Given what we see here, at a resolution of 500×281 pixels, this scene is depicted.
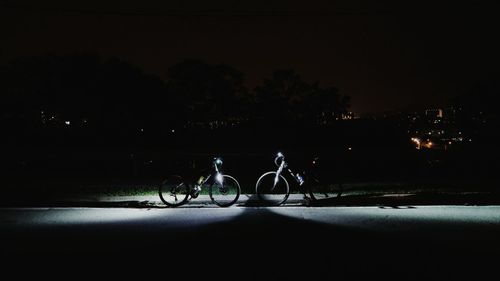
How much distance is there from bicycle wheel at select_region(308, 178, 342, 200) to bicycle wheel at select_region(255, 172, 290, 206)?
72cm

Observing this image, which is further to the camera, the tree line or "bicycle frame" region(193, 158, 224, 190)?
the tree line

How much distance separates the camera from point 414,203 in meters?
12.9

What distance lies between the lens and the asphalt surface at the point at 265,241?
688 centimetres

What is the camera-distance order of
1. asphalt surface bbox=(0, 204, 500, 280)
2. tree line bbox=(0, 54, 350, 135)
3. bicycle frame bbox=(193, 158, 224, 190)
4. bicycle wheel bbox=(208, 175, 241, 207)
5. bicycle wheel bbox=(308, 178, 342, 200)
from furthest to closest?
tree line bbox=(0, 54, 350, 135)
bicycle wheel bbox=(308, 178, 342, 200)
bicycle frame bbox=(193, 158, 224, 190)
bicycle wheel bbox=(208, 175, 241, 207)
asphalt surface bbox=(0, 204, 500, 280)

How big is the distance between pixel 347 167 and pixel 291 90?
24.2 metres

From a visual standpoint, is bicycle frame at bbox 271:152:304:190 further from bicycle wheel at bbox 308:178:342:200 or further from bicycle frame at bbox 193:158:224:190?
bicycle frame at bbox 193:158:224:190

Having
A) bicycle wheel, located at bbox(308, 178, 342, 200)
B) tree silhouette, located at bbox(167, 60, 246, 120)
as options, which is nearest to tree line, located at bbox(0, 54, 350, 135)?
tree silhouette, located at bbox(167, 60, 246, 120)

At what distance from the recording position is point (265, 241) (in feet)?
28.0

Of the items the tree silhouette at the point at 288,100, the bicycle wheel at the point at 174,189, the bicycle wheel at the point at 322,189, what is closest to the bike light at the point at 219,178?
the bicycle wheel at the point at 174,189

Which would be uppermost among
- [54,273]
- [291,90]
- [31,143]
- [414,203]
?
[291,90]

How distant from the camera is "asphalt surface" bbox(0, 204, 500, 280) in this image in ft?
22.6

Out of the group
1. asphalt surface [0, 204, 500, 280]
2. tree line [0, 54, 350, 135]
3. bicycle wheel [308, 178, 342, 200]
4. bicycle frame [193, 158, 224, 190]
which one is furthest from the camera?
tree line [0, 54, 350, 135]

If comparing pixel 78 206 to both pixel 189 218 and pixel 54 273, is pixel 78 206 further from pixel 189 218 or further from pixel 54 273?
pixel 54 273

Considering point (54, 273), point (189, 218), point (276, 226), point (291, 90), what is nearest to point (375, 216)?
point (276, 226)
